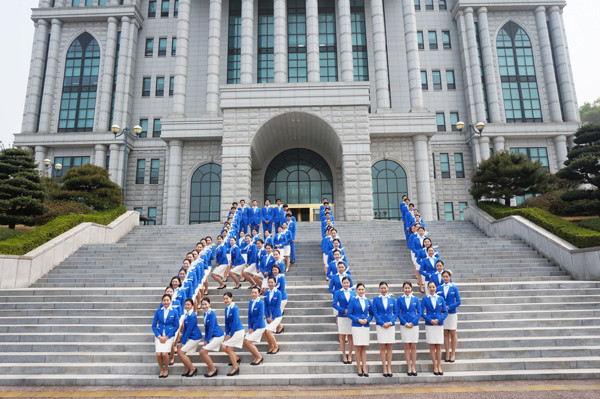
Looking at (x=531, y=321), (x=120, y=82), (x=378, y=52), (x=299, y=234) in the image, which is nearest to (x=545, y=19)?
(x=378, y=52)

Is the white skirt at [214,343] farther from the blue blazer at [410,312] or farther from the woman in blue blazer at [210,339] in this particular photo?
the blue blazer at [410,312]

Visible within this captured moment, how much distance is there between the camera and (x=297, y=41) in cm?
3200

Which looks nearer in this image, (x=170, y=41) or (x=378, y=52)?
(x=378, y=52)

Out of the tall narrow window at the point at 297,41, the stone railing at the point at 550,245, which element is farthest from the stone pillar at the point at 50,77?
the stone railing at the point at 550,245

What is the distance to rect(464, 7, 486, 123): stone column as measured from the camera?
3181cm

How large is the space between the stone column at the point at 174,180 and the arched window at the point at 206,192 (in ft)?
3.52

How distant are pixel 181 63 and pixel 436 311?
27.8m

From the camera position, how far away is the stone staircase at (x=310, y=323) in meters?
6.95

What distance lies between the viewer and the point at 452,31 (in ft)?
114

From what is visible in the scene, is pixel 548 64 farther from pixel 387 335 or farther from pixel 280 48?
pixel 387 335

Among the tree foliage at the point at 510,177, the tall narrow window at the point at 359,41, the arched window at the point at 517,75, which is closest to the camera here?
the tree foliage at the point at 510,177

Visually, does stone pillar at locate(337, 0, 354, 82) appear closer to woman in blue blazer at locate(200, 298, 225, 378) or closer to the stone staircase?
the stone staircase

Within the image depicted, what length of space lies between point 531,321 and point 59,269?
13.9 meters

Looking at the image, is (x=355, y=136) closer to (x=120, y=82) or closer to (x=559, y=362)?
(x=559, y=362)
